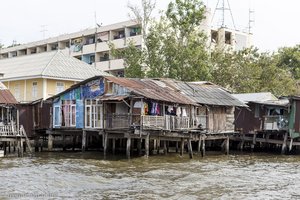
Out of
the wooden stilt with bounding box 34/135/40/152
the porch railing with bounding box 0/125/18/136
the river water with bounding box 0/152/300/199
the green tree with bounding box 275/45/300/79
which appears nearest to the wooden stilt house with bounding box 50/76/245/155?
the river water with bounding box 0/152/300/199

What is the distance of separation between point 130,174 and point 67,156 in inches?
352

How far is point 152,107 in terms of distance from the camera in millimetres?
30516

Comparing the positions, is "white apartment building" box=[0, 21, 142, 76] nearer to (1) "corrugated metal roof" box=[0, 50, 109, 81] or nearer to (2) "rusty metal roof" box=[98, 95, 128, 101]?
(1) "corrugated metal roof" box=[0, 50, 109, 81]

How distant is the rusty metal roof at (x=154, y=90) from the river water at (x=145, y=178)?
3.64m

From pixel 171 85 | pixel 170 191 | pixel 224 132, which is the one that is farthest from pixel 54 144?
pixel 170 191

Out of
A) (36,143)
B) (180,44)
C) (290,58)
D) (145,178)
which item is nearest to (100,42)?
(180,44)

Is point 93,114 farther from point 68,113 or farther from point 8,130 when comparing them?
point 8,130

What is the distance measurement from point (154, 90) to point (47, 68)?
11652 mm

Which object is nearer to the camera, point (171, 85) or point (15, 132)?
point (15, 132)

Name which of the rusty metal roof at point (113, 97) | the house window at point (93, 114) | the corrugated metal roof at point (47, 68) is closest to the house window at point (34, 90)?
the corrugated metal roof at point (47, 68)

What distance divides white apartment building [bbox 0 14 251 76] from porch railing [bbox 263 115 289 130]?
18.8 m

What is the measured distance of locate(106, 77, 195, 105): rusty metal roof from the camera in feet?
96.7

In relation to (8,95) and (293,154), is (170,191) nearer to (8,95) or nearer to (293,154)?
(8,95)

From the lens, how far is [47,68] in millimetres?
39625
